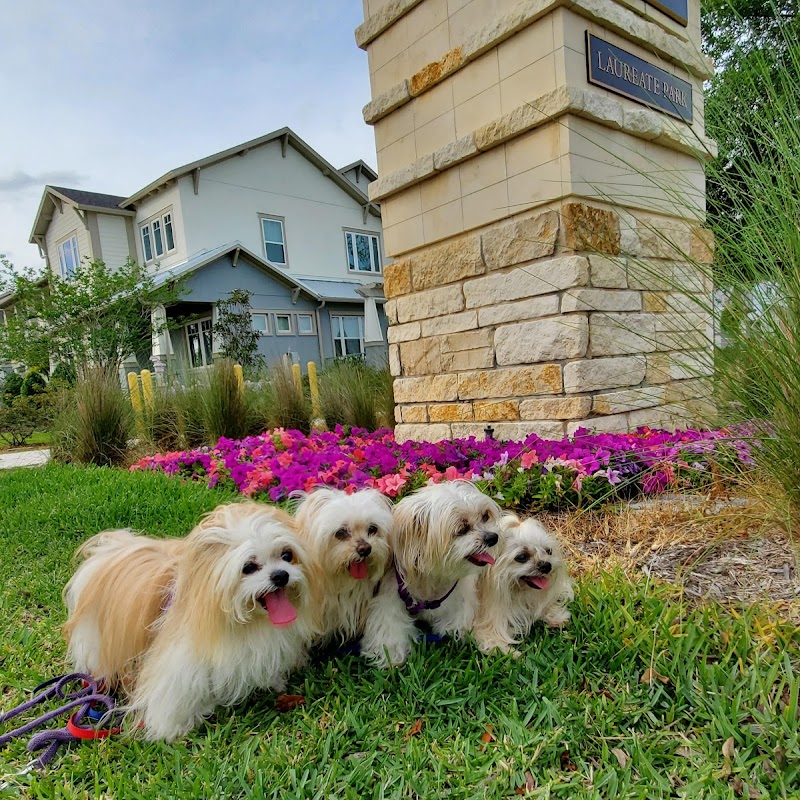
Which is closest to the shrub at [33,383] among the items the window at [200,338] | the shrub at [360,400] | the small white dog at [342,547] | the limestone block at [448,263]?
the window at [200,338]

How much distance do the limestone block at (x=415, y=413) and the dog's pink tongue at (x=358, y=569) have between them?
136 inches

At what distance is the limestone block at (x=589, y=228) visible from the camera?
3961 mm

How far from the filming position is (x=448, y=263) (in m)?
4.90

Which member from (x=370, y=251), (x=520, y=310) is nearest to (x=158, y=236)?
(x=370, y=251)

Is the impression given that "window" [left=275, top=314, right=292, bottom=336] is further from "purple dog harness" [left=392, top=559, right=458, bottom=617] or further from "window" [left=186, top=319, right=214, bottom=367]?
"purple dog harness" [left=392, top=559, right=458, bottom=617]

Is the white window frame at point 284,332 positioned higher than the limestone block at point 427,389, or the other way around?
the white window frame at point 284,332

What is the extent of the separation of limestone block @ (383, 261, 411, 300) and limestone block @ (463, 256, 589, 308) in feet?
2.63

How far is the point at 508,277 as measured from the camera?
438cm

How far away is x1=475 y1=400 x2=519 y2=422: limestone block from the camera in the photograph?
4477mm

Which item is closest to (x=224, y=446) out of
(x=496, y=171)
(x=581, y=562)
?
(x=496, y=171)

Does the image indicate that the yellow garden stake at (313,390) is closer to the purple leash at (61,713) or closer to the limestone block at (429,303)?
the limestone block at (429,303)

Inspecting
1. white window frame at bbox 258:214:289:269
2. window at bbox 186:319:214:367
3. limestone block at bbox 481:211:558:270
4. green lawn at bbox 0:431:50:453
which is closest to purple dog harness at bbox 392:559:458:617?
limestone block at bbox 481:211:558:270

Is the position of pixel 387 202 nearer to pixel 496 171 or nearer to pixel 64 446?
pixel 496 171

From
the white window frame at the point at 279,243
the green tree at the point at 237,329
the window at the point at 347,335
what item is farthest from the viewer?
the window at the point at 347,335
